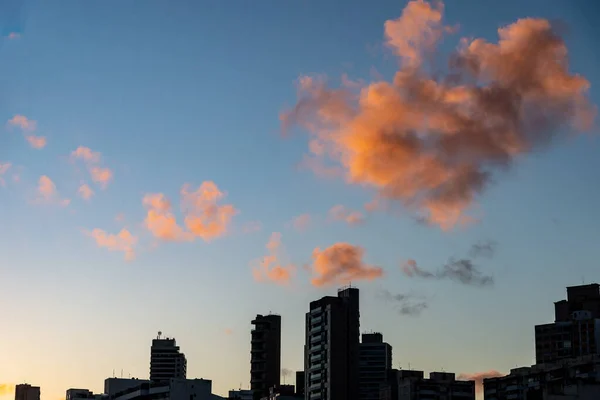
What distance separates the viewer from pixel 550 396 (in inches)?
7047

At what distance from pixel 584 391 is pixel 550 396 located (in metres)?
5.95

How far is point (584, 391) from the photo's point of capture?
176000 millimetres
